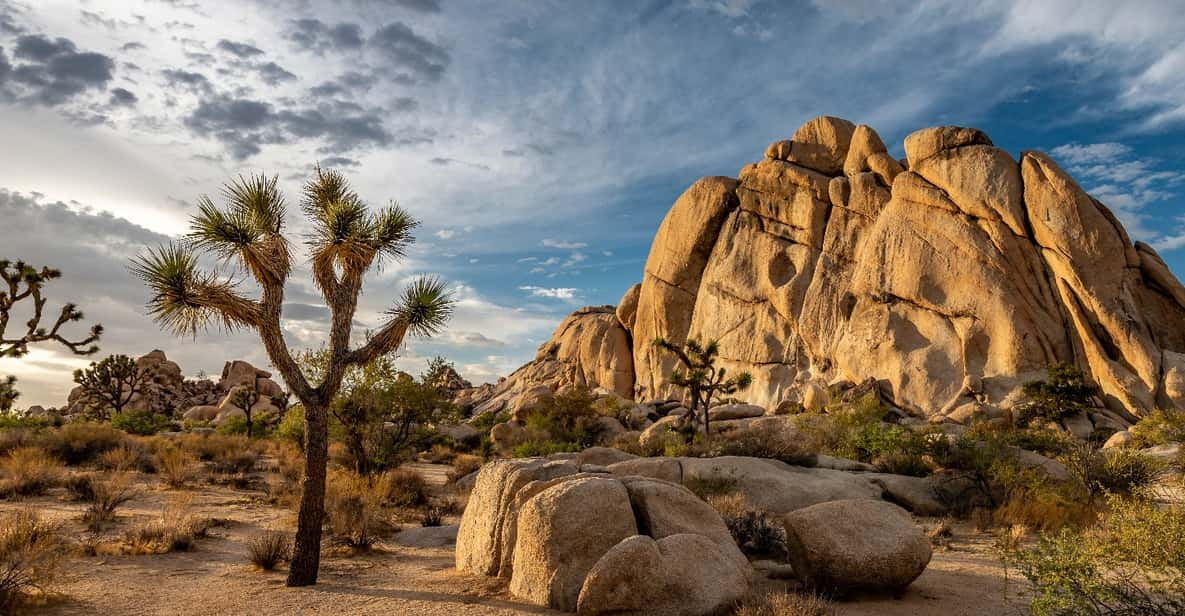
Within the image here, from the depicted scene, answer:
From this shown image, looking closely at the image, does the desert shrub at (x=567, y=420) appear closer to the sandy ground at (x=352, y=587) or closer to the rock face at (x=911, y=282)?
the rock face at (x=911, y=282)

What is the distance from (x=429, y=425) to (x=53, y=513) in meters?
12.7

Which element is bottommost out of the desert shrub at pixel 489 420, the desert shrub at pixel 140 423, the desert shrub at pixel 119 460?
the desert shrub at pixel 119 460

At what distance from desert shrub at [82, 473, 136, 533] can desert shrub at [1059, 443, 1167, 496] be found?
18014mm

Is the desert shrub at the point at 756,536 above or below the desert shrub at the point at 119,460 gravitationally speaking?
below

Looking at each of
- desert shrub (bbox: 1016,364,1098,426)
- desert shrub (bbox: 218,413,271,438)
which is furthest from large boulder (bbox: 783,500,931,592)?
desert shrub (bbox: 218,413,271,438)

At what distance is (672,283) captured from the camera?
49406 millimetres

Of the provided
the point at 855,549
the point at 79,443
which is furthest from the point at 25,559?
the point at 79,443

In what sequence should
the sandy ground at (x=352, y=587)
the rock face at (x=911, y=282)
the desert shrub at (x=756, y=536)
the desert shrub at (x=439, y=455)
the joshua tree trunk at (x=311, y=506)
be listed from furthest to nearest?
1. the rock face at (x=911, y=282)
2. the desert shrub at (x=439, y=455)
3. the desert shrub at (x=756, y=536)
4. the joshua tree trunk at (x=311, y=506)
5. the sandy ground at (x=352, y=587)

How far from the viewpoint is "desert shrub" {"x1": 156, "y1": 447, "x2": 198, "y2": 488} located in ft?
58.8

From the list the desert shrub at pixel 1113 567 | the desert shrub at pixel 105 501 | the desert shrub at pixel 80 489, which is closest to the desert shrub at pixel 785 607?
the desert shrub at pixel 1113 567

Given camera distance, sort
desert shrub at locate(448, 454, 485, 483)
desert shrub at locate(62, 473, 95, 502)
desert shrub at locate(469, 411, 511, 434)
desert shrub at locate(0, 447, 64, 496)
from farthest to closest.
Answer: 1. desert shrub at locate(469, 411, 511, 434)
2. desert shrub at locate(448, 454, 485, 483)
3. desert shrub at locate(0, 447, 64, 496)
4. desert shrub at locate(62, 473, 95, 502)

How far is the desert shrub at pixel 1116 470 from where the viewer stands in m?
13.7

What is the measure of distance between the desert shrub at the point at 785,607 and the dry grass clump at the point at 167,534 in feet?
28.6

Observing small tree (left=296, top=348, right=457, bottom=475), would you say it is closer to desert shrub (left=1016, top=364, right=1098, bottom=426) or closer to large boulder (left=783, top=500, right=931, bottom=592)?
large boulder (left=783, top=500, right=931, bottom=592)
